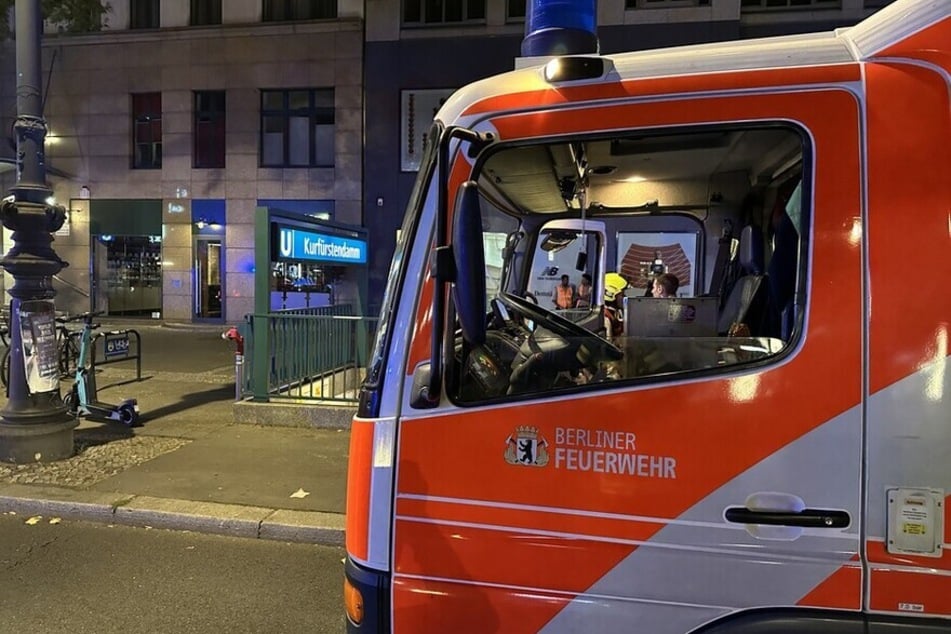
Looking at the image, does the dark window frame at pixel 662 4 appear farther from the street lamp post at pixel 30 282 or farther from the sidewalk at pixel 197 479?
the street lamp post at pixel 30 282

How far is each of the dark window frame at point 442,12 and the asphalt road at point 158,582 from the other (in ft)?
53.0

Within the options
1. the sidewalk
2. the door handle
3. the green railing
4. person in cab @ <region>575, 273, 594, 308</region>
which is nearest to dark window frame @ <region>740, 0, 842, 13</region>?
the green railing

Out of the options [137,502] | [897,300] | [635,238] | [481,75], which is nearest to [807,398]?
[897,300]

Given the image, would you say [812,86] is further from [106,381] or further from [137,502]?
[106,381]

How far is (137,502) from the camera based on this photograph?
5363mm

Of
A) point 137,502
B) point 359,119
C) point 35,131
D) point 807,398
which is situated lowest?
point 137,502

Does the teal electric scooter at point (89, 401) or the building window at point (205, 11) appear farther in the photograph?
the building window at point (205, 11)

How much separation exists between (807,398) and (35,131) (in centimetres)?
692

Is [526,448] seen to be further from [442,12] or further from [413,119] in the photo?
[442,12]

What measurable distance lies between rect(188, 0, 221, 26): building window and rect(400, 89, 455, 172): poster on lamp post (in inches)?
254

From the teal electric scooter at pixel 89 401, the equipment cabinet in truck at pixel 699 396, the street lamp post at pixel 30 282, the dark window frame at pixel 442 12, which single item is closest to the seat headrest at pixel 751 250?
the equipment cabinet in truck at pixel 699 396

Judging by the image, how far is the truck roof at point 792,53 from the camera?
1.78 meters

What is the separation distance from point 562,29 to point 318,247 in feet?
22.4

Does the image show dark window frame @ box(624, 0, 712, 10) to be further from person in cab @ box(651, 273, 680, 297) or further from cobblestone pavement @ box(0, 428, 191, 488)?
person in cab @ box(651, 273, 680, 297)
